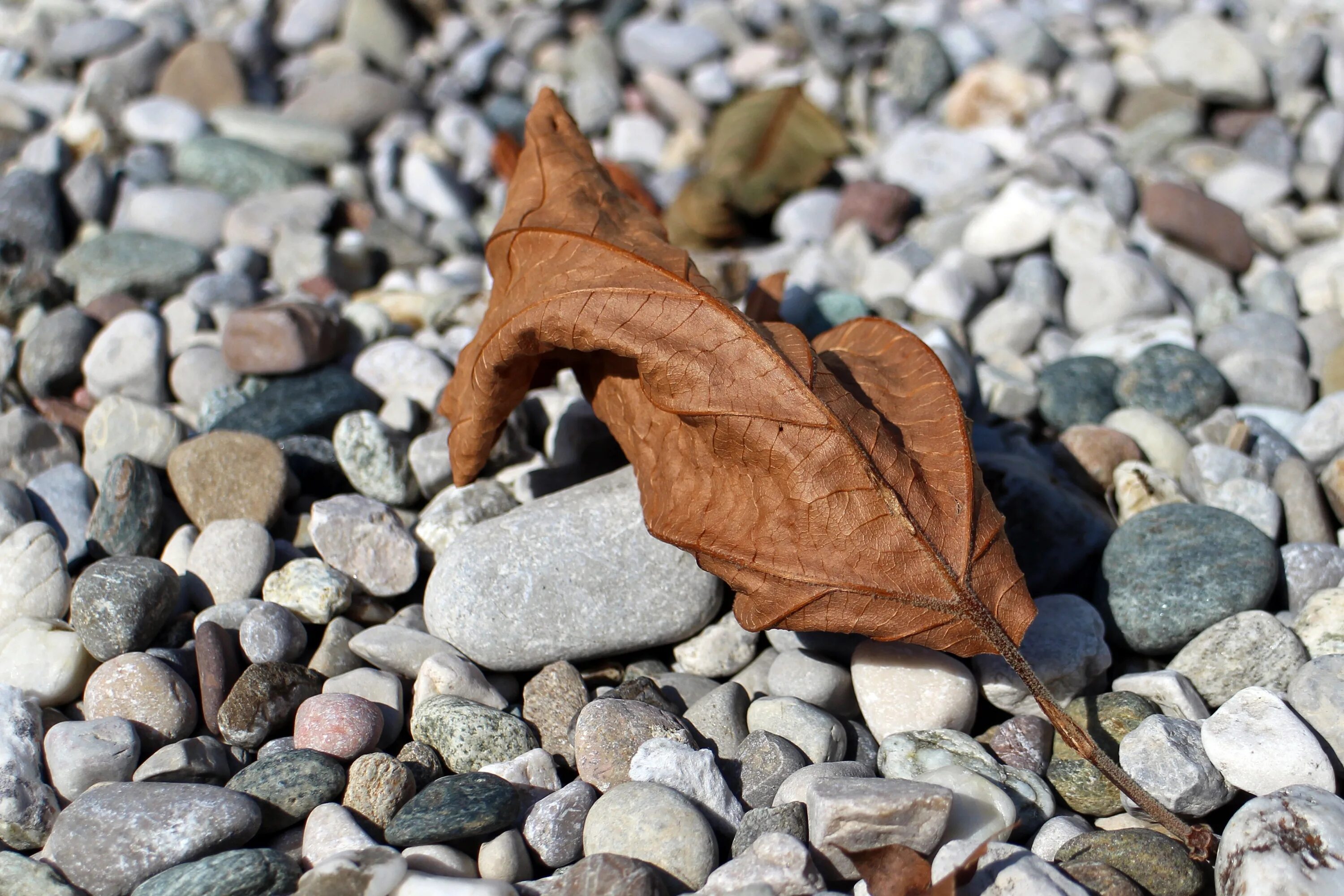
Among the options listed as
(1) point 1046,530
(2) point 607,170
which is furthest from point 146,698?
(1) point 1046,530

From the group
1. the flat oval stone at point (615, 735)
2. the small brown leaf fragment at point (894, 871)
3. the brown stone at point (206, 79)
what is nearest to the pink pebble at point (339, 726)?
the flat oval stone at point (615, 735)

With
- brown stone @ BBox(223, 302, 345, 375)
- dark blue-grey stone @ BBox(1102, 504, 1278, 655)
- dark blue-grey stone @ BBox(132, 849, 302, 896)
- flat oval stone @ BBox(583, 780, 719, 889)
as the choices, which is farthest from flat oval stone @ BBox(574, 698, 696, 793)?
brown stone @ BBox(223, 302, 345, 375)

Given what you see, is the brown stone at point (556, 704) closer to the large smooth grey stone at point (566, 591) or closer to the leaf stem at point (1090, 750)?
the large smooth grey stone at point (566, 591)

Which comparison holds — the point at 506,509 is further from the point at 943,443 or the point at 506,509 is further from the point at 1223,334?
the point at 1223,334

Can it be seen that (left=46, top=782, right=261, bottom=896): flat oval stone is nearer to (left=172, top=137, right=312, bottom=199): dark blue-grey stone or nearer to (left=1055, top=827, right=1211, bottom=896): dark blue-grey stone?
(left=1055, top=827, right=1211, bottom=896): dark blue-grey stone

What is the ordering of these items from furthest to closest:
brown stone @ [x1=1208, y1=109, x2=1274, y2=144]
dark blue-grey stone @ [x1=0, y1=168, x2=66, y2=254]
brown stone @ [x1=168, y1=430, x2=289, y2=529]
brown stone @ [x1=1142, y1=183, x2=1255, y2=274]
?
brown stone @ [x1=1208, y1=109, x2=1274, y2=144] < dark blue-grey stone @ [x1=0, y1=168, x2=66, y2=254] < brown stone @ [x1=1142, y1=183, x2=1255, y2=274] < brown stone @ [x1=168, y1=430, x2=289, y2=529]

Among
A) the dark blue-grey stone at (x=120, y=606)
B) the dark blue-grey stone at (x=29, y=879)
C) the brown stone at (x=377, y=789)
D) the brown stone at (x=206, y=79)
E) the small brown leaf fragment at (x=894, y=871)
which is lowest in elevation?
the brown stone at (x=377, y=789)
